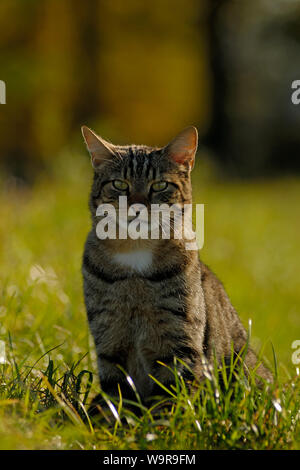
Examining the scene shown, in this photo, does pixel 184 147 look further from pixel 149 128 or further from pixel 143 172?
pixel 149 128

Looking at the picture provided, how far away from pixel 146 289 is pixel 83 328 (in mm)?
970

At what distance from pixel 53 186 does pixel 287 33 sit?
8.25 meters

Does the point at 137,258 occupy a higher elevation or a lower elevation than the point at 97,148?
lower

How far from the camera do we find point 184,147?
2371 millimetres

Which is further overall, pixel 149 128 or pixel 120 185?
pixel 149 128

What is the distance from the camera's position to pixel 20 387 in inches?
83.4

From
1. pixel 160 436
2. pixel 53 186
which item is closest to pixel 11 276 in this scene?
pixel 160 436

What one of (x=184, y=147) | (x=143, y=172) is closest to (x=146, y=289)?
(x=143, y=172)

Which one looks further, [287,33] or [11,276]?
[287,33]

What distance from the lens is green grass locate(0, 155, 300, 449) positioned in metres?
1.83

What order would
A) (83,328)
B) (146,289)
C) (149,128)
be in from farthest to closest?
(149,128) < (83,328) < (146,289)

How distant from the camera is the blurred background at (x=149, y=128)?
3910 millimetres

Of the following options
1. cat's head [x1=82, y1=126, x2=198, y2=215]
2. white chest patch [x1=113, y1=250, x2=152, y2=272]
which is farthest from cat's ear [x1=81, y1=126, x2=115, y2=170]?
white chest patch [x1=113, y1=250, x2=152, y2=272]
